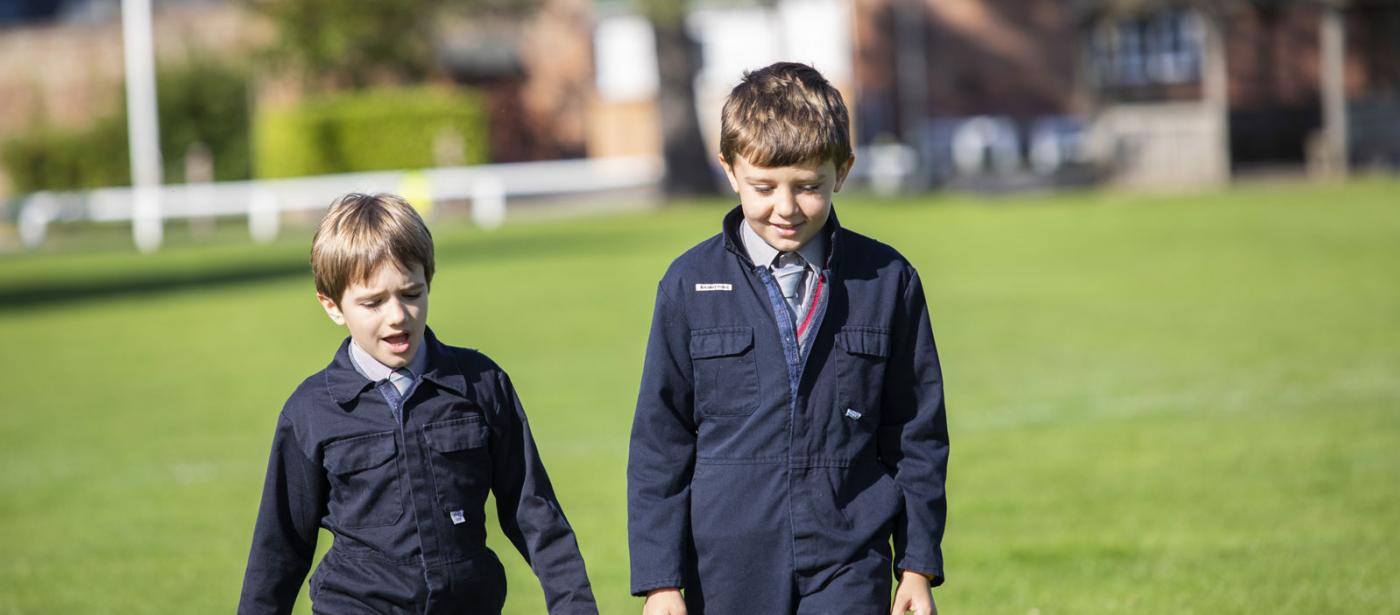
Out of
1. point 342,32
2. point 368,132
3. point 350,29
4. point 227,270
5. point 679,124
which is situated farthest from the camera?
point 350,29

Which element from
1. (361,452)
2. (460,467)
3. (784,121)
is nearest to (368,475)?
(361,452)

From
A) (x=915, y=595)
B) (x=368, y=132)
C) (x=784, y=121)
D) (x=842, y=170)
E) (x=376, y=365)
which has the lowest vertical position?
(x=915, y=595)

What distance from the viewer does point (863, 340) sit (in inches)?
140

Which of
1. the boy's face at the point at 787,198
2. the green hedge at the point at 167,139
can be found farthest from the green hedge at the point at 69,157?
the boy's face at the point at 787,198

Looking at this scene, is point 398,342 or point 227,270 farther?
point 227,270

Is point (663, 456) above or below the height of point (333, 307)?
below

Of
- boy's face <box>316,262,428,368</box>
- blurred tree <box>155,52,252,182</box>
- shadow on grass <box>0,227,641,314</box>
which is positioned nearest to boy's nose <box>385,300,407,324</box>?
boy's face <box>316,262,428,368</box>

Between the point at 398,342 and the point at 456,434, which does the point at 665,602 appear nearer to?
the point at 456,434

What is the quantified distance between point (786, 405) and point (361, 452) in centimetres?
91

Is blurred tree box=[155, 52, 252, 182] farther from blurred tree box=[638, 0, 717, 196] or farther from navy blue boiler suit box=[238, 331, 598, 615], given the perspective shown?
navy blue boiler suit box=[238, 331, 598, 615]

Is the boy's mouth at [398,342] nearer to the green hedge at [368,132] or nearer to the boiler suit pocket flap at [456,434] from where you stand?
the boiler suit pocket flap at [456,434]

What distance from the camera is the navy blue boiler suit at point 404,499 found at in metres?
3.63

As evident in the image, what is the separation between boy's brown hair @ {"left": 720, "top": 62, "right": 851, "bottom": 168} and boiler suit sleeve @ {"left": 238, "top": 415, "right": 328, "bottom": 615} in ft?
3.67

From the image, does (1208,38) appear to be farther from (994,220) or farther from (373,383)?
(373,383)
